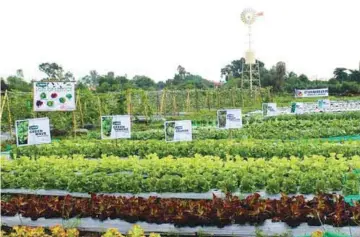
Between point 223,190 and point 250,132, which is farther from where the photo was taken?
point 250,132

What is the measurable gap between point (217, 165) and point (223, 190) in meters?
1.15

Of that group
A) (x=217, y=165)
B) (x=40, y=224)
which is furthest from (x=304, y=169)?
(x=40, y=224)

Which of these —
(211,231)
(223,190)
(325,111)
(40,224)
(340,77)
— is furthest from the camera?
(340,77)

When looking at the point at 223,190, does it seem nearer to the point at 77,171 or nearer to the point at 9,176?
the point at 77,171

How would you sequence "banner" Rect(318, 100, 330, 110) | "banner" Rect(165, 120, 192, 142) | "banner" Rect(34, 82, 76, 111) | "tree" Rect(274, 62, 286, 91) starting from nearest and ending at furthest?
"banner" Rect(165, 120, 192, 142) < "banner" Rect(34, 82, 76, 111) < "banner" Rect(318, 100, 330, 110) < "tree" Rect(274, 62, 286, 91)

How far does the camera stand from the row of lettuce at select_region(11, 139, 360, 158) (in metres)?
11.4

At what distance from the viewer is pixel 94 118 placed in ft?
76.7

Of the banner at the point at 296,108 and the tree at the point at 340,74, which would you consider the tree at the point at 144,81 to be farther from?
the banner at the point at 296,108

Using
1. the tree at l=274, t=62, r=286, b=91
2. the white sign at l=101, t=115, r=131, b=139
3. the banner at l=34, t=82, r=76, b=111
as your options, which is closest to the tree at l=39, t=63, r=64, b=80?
the tree at l=274, t=62, r=286, b=91

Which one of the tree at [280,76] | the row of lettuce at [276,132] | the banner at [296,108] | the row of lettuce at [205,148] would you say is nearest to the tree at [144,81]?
the tree at [280,76]

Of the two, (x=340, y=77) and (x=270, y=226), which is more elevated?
(x=340, y=77)

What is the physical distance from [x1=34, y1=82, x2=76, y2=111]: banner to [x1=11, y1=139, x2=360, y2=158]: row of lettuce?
108 cm

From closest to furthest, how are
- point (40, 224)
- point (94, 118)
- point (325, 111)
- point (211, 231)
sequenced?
point (211, 231), point (40, 224), point (94, 118), point (325, 111)

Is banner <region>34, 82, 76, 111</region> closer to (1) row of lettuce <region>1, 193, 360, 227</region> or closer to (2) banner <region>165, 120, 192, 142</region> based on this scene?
(2) banner <region>165, 120, 192, 142</region>
